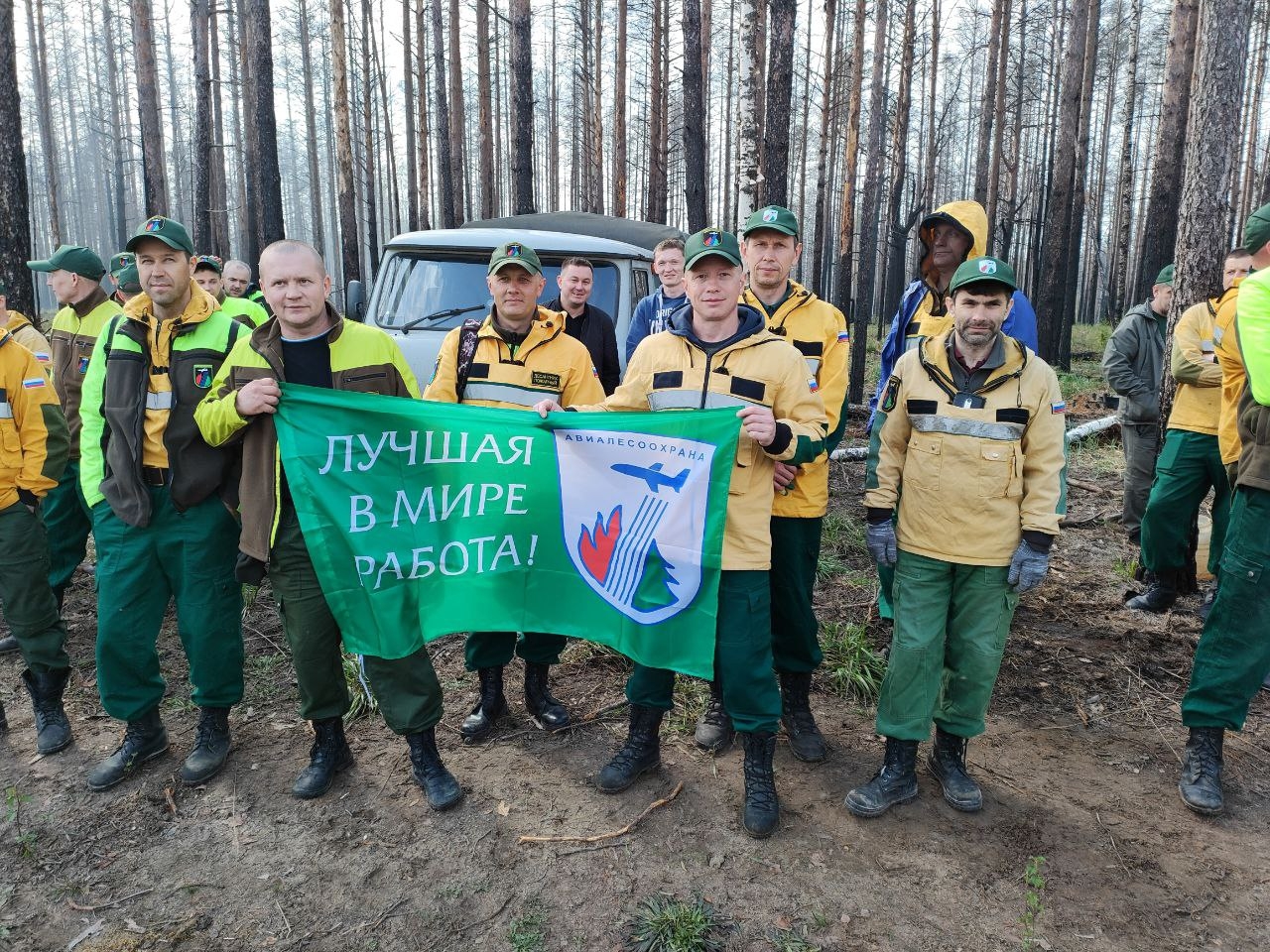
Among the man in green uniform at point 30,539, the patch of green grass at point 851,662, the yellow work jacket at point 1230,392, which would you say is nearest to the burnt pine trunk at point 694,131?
the patch of green grass at point 851,662

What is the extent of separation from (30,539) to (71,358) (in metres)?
2.22

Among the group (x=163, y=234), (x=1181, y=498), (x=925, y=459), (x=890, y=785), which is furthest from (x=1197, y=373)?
(x=163, y=234)

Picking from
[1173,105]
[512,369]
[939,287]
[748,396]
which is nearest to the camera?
[748,396]

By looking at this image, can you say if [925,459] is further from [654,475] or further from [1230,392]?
[1230,392]

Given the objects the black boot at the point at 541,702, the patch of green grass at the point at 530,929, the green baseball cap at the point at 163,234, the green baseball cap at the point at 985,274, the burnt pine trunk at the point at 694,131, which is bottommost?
the patch of green grass at the point at 530,929

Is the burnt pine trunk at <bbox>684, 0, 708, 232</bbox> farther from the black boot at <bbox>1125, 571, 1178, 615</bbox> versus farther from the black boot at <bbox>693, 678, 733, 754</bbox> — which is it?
the black boot at <bbox>693, 678, 733, 754</bbox>

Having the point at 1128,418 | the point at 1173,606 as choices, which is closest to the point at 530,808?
the point at 1173,606

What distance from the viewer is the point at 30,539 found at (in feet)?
13.2

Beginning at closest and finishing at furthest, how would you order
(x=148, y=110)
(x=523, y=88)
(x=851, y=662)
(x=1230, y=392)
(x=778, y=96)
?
(x=1230, y=392), (x=851, y=662), (x=778, y=96), (x=523, y=88), (x=148, y=110)

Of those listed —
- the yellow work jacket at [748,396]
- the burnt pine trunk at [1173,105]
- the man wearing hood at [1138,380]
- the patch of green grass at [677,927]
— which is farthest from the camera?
the burnt pine trunk at [1173,105]

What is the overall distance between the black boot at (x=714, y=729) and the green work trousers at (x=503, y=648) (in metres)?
0.83

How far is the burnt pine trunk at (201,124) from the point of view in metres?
16.6

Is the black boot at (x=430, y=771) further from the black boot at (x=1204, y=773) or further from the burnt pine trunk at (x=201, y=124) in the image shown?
the burnt pine trunk at (x=201, y=124)

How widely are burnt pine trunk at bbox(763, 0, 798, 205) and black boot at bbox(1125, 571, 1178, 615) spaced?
16.3 ft
